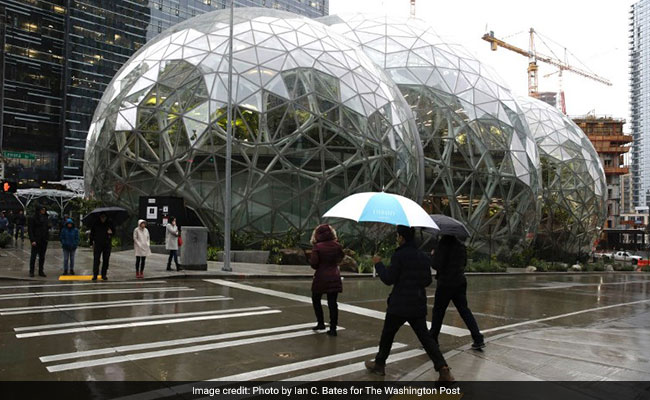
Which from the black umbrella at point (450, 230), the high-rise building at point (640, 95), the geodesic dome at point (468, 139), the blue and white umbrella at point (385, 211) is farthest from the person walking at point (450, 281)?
the high-rise building at point (640, 95)

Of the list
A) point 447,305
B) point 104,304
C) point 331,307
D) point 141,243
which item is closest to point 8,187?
point 141,243

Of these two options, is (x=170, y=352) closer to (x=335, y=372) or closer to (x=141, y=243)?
(x=335, y=372)

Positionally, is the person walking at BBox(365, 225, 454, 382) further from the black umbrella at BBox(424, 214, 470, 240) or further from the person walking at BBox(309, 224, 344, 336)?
the person walking at BBox(309, 224, 344, 336)

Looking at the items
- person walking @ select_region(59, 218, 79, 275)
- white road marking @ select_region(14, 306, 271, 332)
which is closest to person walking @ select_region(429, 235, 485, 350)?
white road marking @ select_region(14, 306, 271, 332)

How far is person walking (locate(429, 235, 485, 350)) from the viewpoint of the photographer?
6539 millimetres

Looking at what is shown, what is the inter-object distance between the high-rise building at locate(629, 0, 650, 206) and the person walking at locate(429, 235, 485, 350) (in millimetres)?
196342

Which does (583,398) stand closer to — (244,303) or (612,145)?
(244,303)

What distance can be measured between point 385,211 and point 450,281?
4.88 ft

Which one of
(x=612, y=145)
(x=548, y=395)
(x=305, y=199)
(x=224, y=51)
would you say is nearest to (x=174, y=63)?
(x=224, y=51)

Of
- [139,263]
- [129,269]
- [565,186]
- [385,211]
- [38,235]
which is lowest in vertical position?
[129,269]

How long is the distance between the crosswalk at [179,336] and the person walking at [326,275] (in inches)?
13.8

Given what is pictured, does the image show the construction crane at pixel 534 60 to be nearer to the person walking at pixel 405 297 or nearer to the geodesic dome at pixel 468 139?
the geodesic dome at pixel 468 139

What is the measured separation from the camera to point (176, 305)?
9.30m

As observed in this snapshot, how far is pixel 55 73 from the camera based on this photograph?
6750 centimetres
